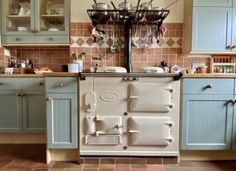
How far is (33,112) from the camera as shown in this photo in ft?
8.43

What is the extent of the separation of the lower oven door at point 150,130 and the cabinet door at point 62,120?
0.51 meters

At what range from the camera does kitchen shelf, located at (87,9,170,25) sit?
238 centimetres

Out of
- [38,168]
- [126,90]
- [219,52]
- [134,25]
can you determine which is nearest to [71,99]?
[126,90]

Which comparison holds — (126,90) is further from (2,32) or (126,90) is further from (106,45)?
(2,32)

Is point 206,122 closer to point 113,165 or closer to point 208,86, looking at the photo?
point 208,86

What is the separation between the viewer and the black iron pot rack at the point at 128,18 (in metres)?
2.39

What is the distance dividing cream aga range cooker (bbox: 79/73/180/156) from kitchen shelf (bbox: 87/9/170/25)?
0.78m

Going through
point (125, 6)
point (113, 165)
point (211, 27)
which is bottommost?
point (113, 165)

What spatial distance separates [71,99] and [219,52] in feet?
5.36

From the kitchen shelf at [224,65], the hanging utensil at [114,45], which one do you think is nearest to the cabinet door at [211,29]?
the kitchen shelf at [224,65]

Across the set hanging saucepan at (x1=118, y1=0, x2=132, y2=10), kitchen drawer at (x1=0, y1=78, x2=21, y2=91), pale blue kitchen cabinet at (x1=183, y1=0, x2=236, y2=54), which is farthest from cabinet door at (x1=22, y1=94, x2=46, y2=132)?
pale blue kitchen cabinet at (x1=183, y1=0, x2=236, y2=54)

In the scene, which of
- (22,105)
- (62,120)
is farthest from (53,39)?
(62,120)

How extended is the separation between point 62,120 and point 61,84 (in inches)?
12.8

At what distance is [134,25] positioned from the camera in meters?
2.67
